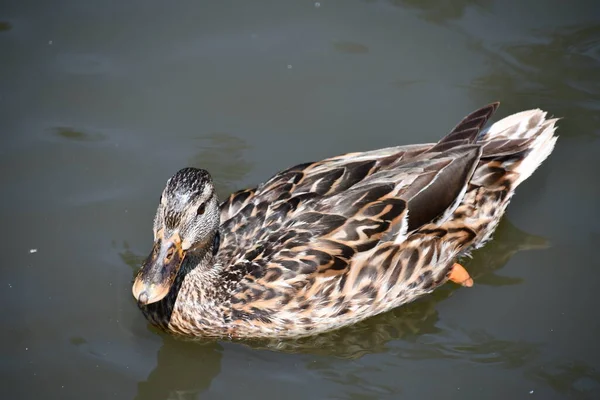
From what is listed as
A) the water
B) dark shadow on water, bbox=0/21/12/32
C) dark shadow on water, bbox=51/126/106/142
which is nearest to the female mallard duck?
the water

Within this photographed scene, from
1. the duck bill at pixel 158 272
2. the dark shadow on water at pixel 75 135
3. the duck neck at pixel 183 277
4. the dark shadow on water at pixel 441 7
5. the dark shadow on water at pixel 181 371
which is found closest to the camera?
the duck bill at pixel 158 272

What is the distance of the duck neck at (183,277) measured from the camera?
7.09 metres

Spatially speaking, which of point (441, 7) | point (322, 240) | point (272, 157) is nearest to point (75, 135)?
point (272, 157)

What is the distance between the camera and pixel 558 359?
6.96 m

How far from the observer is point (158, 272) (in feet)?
21.0

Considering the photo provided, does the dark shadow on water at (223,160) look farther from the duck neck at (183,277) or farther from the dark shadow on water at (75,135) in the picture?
the duck neck at (183,277)

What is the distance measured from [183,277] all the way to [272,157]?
194 cm

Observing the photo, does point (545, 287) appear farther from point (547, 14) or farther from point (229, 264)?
point (547, 14)

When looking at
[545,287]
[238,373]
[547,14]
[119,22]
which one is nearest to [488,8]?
[547,14]

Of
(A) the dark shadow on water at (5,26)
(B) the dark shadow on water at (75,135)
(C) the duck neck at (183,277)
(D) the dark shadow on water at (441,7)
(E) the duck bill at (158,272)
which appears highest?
(D) the dark shadow on water at (441,7)

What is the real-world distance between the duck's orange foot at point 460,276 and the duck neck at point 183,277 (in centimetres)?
224

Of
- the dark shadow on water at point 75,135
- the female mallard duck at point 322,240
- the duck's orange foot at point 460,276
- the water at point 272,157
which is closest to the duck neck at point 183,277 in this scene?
the female mallard duck at point 322,240

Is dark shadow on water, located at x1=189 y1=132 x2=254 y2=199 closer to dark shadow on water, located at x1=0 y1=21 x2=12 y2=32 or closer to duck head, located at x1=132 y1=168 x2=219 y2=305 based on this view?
duck head, located at x1=132 y1=168 x2=219 y2=305

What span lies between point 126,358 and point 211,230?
135 cm
